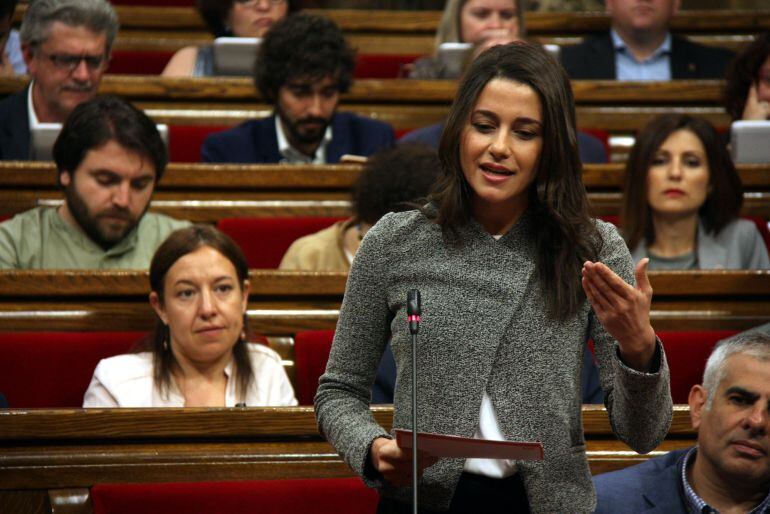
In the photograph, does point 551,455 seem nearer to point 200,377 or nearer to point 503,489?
point 503,489

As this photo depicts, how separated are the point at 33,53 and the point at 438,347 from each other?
49.1 inches

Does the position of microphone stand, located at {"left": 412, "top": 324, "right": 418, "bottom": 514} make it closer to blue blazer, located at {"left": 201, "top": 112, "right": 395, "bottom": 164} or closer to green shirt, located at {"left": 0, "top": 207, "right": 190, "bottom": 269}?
green shirt, located at {"left": 0, "top": 207, "right": 190, "bottom": 269}

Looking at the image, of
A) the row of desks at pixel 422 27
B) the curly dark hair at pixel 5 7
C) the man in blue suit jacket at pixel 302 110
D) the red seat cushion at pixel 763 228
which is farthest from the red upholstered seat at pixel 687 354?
the row of desks at pixel 422 27

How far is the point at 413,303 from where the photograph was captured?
651 mm

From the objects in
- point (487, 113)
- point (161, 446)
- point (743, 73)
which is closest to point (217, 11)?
point (743, 73)

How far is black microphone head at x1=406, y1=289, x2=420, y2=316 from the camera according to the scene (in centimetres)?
65

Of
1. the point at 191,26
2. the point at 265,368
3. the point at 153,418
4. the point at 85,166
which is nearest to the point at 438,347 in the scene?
the point at 153,418

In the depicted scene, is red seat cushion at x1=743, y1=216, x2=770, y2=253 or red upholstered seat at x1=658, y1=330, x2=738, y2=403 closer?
red upholstered seat at x1=658, y1=330, x2=738, y2=403

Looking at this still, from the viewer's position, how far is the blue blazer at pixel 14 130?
5.88ft

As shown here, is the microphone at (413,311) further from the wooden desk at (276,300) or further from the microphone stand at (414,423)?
the wooden desk at (276,300)

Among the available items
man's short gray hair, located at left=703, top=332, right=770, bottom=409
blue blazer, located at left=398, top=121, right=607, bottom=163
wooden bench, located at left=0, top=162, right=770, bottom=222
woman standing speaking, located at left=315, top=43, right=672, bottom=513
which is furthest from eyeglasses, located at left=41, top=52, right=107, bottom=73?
woman standing speaking, located at left=315, top=43, right=672, bottom=513

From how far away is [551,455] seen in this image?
676 mm

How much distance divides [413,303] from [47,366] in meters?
0.70

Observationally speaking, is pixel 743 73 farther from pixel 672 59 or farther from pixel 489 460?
pixel 489 460
